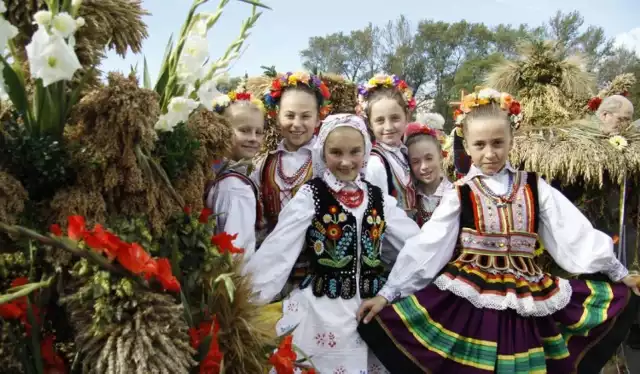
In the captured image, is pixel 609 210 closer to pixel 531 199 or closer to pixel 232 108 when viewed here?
pixel 531 199

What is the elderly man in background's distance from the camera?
4500mm

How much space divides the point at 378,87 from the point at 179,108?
2.42 m

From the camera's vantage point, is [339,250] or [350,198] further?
[350,198]

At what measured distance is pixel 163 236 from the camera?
5.80ft

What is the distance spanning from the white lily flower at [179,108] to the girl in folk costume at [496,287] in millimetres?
1305

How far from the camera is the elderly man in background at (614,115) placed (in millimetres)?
4500

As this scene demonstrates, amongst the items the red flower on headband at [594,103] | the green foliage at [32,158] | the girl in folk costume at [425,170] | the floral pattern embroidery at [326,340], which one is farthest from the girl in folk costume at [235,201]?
the red flower on headband at [594,103]

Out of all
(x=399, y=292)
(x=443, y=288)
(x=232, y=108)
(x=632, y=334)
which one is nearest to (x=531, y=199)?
(x=443, y=288)

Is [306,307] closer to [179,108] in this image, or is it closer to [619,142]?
[179,108]

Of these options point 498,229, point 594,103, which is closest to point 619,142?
point 594,103

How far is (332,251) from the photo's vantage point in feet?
8.55

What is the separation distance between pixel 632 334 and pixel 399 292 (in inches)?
116

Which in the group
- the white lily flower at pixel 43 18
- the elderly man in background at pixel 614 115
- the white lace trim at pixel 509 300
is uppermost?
the white lily flower at pixel 43 18

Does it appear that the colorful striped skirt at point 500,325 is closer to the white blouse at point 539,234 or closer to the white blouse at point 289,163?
the white blouse at point 539,234
